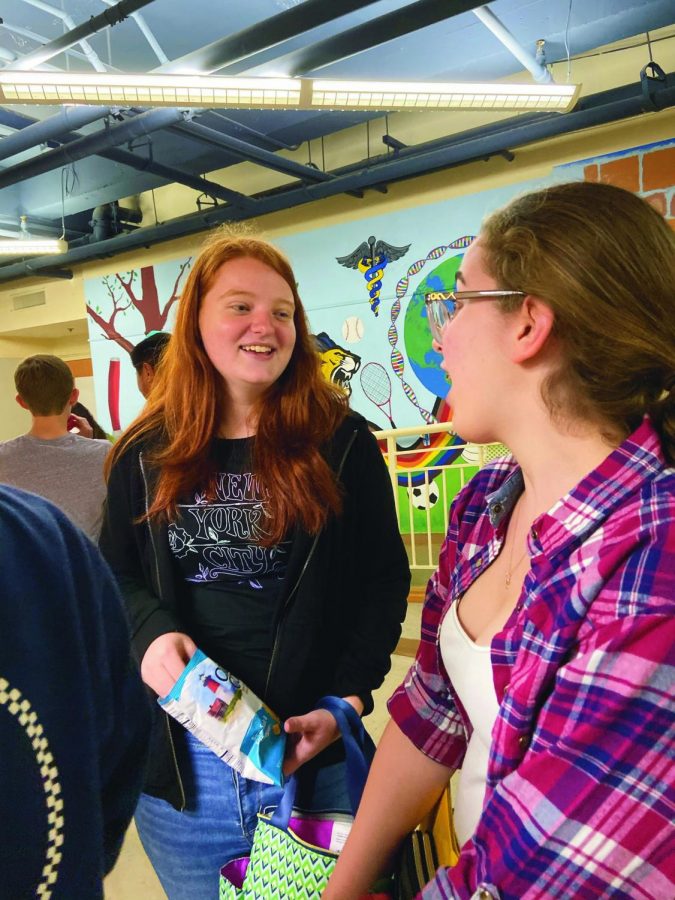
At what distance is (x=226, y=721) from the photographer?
3.63ft

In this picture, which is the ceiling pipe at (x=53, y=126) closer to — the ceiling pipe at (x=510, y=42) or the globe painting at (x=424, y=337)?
the ceiling pipe at (x=510, y=42)

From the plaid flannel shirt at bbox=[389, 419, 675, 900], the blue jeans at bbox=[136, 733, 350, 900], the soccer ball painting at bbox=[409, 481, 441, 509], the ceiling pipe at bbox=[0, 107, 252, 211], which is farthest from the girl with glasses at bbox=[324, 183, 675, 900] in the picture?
the ceiling pipe at bbox=[0, 107, 252, 211]

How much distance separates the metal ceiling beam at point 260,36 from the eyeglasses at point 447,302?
342 centimetres

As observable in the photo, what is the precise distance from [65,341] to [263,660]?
11953 mm

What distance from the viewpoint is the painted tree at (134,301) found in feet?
28.7

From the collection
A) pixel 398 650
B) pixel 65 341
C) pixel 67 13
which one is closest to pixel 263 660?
pixel 398 650

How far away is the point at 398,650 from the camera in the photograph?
159 inches

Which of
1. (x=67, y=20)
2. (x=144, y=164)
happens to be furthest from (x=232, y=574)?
(x=144, y=164)

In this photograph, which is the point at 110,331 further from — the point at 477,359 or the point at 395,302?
the point at 477,359

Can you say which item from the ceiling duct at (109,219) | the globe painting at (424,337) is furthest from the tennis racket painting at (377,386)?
the ceiling duct at (109,219)

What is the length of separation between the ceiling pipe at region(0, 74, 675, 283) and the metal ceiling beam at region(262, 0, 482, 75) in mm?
2077

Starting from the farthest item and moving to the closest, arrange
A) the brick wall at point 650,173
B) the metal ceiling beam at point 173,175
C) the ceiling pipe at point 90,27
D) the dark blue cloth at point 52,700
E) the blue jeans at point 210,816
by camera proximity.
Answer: the metal ceiling beam at point 173,175, the brick wall at point 650,173, the ceiling pipe at point 90,27, the blue jeans at point 210,816, the dark blue cloth at point 52,700

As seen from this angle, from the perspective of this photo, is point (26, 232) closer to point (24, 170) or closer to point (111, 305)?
point (111, 305)

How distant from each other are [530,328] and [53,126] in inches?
221
